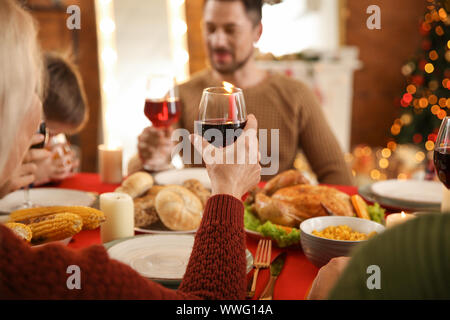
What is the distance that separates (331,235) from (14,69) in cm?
66

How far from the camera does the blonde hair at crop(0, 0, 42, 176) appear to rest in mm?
607

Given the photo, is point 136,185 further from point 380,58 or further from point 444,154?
point 380,58

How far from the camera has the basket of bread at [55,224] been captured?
2.93ft

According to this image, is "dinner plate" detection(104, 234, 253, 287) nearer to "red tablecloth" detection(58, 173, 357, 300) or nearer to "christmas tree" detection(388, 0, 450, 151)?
"red tablecloth" detection(58, 173, 357, 300)

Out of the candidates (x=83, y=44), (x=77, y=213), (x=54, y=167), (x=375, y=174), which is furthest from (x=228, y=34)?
(x=375, y=174)

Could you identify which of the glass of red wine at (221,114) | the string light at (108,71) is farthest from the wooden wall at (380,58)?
the glass of red wine at (221,114)

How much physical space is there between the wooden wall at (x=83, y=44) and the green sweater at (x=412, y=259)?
3477mm

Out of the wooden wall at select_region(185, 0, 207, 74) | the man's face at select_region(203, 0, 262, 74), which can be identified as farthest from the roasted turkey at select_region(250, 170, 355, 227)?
the wooden wall at select_region(185, 0, 207, 74)

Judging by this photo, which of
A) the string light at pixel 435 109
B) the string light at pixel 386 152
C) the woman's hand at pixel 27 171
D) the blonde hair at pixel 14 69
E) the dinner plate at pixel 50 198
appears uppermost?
the blonde hair at pixel 14 69

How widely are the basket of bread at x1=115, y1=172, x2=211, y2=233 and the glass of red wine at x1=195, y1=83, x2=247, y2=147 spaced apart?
19 cm

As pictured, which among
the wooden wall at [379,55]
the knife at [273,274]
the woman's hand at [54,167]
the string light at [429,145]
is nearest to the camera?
the knife at [273,274]

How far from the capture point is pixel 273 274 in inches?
34.2

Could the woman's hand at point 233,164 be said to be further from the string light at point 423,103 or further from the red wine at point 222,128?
the string light at point 423,103

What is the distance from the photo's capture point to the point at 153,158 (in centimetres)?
163
